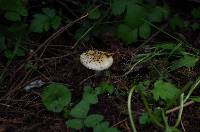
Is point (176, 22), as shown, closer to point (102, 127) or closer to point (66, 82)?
Answer: point (66, 82)

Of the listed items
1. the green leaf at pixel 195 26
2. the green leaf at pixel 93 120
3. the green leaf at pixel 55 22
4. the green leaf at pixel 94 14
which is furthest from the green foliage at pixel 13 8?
the green leaf at pixel 195 26

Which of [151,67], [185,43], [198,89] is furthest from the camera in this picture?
[185,43]

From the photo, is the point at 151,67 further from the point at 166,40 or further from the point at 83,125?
the point at 83,125

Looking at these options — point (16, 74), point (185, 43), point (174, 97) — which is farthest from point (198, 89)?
point (16, 74)

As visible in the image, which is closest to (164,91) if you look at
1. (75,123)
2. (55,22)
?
(75,123)

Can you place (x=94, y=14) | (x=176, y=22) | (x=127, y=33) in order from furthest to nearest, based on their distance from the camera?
(x=176, y=22) < (x=94, y=14) < (x=127, y=33)

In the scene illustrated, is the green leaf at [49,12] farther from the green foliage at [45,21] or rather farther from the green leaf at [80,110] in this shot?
the green leaf at [80,110]
